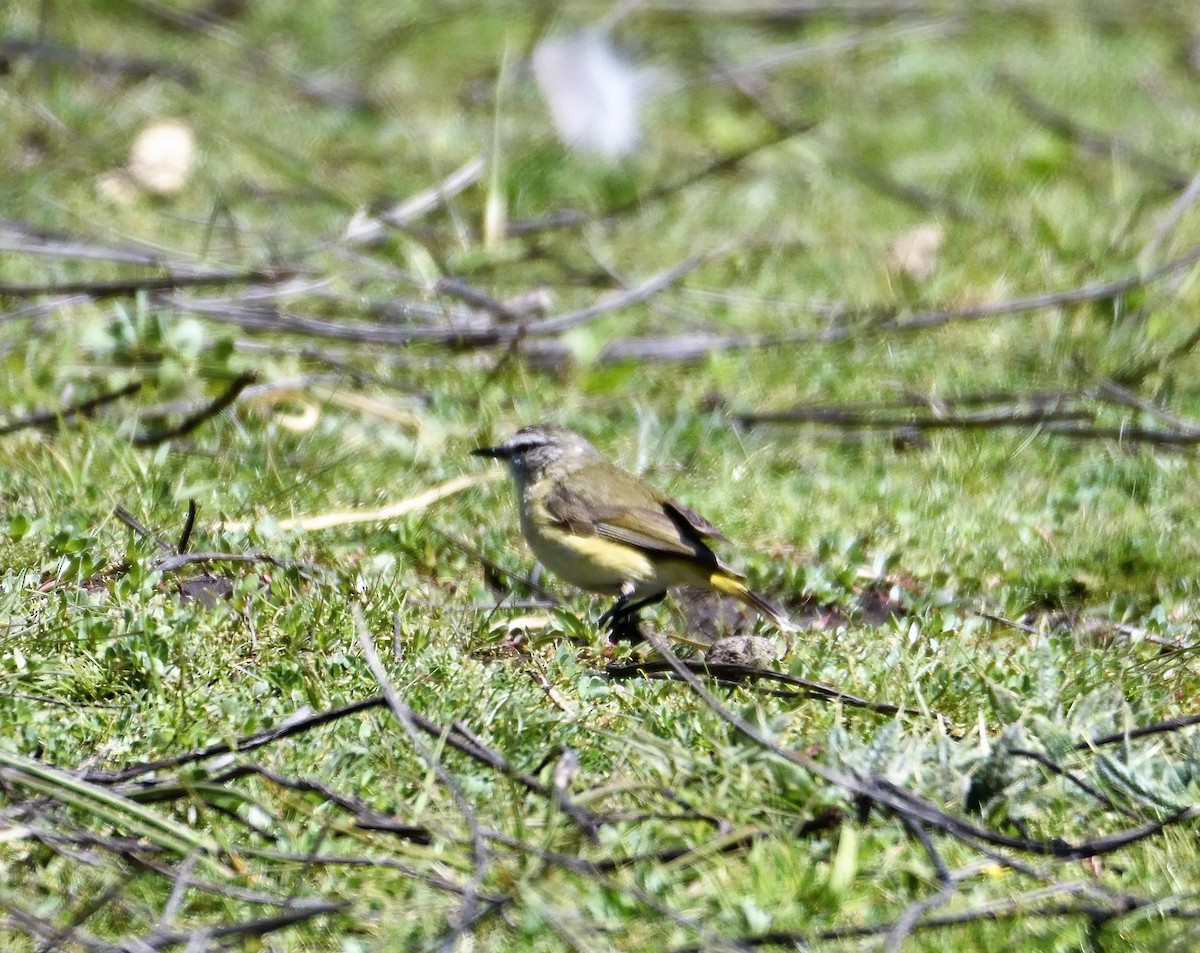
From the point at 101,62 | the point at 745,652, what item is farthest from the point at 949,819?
the point at 101,62

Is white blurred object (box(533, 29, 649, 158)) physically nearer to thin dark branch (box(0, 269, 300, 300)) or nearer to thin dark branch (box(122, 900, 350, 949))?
thin dark branch (box(0, 269, 300, 300))

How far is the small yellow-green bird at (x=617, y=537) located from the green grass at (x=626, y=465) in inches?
5.8

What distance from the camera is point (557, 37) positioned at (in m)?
9.23

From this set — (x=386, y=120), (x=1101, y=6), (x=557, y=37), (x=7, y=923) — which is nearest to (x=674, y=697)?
(x=7, y=923)

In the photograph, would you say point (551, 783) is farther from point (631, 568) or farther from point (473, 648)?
point (631, 568)

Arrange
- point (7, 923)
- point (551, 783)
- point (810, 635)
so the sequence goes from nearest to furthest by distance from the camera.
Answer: point (7, 923) → point (551, 783) → point (810, 635)

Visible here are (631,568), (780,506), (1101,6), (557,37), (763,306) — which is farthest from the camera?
(1101,6)

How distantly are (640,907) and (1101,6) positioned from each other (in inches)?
359

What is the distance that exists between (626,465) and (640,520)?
2.86 ft

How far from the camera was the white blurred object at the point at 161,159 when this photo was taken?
728cm

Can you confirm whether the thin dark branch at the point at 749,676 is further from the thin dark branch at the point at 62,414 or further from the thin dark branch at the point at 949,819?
the thin dark branch at the point at 62,414

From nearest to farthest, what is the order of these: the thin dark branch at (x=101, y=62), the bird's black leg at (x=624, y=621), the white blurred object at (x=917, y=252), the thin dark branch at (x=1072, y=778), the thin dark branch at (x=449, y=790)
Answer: the thin dark branch at (x=449, y=790)
the thin dark branch at (x=1072, y=778)
the bird's black leg at (x=624, y=621)
the white blurred object at (x=917, y=252)
the thin dark branch at (x=101, y=62)

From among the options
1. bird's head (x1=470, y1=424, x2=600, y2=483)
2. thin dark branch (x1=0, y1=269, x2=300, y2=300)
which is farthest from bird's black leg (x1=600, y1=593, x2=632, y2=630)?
thin dark branch (x1=0, y1=269, x2=300, y2=300)

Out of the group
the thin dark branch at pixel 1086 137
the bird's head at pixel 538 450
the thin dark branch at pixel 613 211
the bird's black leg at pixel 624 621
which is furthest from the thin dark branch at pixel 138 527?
the thin dark branch at pixel 1086 137
